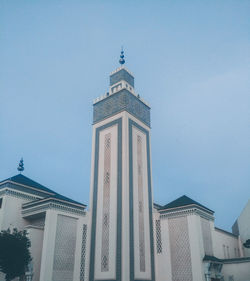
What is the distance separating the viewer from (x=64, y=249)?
810 inches

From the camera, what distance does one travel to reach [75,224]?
22.1m

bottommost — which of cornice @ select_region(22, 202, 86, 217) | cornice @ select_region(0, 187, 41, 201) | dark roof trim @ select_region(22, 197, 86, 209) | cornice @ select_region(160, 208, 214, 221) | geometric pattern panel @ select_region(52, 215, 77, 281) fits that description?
geometric pattern panel @ select_region(52, 215, 77, 281)

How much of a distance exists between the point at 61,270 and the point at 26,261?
2.45m

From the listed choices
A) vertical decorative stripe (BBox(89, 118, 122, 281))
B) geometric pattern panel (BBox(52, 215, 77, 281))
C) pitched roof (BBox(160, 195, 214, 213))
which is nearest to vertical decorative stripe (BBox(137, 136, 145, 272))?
vertical decorative stripe (BBox(89, 118, 122, 281))

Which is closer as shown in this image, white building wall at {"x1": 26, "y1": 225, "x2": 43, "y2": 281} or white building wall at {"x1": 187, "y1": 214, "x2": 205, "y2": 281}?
white building wall at {"x1": 187, "y1": 214, "x2": 205, "y2": 281}

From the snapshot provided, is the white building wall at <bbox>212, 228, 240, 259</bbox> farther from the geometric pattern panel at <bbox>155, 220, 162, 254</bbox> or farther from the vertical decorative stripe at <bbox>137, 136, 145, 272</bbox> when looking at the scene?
the vertical decorative stripe at <bbox>137, 136, 145, 272</bbox>

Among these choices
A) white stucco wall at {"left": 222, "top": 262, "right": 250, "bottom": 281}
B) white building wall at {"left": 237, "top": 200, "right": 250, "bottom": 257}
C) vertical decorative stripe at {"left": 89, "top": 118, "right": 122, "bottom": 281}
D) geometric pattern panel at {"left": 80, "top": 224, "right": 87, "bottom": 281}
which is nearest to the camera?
vertical decorative stripe at {"left": 89, "top": 118, "right": 122, "bottom": 281}

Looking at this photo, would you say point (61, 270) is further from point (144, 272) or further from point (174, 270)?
point (174, 270)

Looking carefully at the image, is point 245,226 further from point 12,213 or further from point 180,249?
point 12,213

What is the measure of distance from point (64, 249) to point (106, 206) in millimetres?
4275

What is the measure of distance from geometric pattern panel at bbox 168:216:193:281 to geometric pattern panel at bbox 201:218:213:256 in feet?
4.24

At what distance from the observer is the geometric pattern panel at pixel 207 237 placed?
20322 mm

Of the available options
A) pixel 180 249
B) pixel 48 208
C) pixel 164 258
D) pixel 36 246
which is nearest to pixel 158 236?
pixel 164 258

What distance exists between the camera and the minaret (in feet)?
61.2
